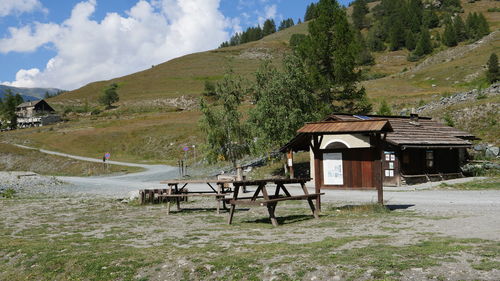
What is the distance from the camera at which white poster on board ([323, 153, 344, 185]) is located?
71.8 feet

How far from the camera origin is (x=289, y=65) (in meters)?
35.4

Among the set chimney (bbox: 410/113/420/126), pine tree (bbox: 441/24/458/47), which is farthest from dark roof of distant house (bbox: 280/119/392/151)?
pine tree (bbox: 441/24/458/47)

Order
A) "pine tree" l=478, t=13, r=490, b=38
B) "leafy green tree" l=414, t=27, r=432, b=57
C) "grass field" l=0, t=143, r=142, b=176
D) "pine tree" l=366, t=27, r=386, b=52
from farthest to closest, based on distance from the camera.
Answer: "pine tree" l=366, t=27, r=386, b=52
"leafy green tree" l=414, t=27, r=432, b=57
"pine tree" l=478, t=13, r=490, b=38
"grass field" l=0, t=143, r=142, b=176

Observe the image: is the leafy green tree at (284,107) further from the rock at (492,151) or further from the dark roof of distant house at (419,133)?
the rock at (492,151)

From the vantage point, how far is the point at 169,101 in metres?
108

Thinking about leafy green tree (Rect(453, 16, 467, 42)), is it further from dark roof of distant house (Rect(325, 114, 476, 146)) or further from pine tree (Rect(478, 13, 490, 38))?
dark roof of distant house (Rect(325, 114, 476, 146))

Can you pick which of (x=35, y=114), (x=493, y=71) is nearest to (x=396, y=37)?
(x=493, y=71)

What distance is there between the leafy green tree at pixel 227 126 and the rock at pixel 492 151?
18352mm

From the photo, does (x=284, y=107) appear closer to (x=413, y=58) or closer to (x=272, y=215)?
(x=272, y=215)

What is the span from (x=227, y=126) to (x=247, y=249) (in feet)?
98.5

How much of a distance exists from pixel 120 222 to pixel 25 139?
7650 centimetres

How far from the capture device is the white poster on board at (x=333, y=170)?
21895 mm

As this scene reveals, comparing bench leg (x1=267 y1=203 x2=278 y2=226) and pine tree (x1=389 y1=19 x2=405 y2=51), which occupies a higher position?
pine tree (x1=389 y1=19 x2=405 y2=51)

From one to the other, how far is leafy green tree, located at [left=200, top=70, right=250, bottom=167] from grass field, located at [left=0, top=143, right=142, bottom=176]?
14852 mm
